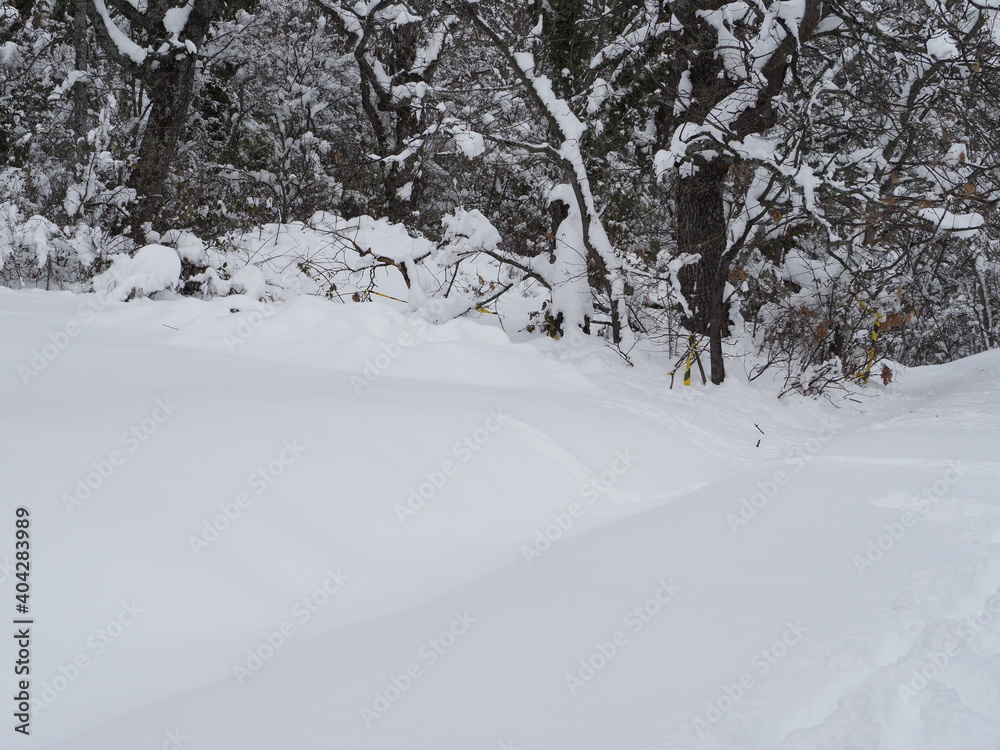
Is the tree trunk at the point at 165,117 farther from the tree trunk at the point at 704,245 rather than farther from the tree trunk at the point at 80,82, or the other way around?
the tree trunk at the point at 704,245

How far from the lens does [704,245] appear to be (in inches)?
239

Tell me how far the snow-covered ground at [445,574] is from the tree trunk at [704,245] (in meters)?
2.35

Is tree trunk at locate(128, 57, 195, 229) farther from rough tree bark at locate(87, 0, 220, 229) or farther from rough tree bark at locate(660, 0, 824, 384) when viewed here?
rough tree bark at locate(660, 0, 824, 384)

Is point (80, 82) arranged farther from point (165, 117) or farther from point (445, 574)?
point (445, 574)

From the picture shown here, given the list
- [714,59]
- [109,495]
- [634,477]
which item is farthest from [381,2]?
[109,495]

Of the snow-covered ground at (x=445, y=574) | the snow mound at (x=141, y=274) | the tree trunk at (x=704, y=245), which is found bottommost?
the snow mound at (x=141, y=274)

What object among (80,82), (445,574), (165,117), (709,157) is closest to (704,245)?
(709,157)

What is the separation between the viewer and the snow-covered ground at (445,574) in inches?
61.9

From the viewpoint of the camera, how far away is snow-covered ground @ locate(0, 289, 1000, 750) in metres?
1.57

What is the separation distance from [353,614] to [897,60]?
267 inches

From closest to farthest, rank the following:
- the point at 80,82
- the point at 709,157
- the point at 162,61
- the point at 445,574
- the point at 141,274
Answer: the point at 445,574, the point at 709,157, the point at 141,274, the point at 162,61, the point at 80,82

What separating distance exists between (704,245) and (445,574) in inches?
176

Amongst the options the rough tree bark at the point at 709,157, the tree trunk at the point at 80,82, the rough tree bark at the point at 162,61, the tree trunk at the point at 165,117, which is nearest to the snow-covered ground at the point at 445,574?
the rough tree bark at the point at 709,157

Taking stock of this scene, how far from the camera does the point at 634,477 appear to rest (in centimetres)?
364
